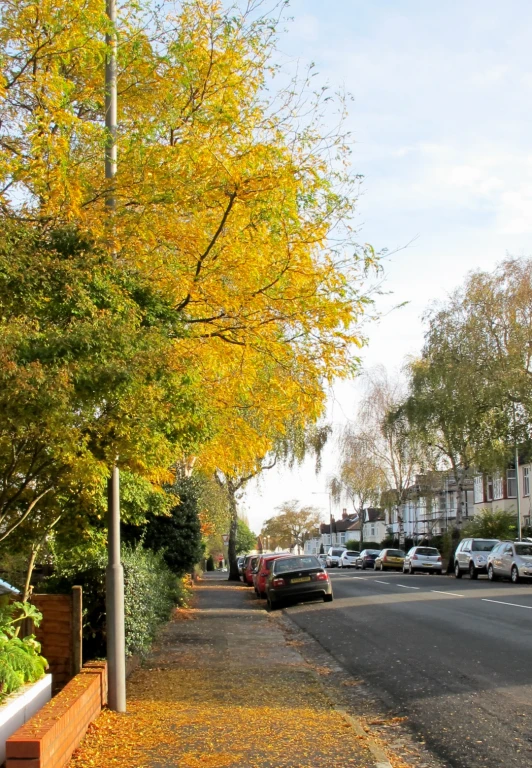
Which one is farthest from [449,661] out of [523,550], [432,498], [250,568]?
[432,498]

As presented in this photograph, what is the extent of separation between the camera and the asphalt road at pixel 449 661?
309 inches

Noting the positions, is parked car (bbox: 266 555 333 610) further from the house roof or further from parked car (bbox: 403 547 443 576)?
the house roof

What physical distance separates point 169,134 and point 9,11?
2.10m

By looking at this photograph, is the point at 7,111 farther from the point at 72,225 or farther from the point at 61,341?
the point at 61,341

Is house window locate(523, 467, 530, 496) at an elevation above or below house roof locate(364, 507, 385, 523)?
above

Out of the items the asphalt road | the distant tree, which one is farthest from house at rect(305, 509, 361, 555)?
the asphalt road

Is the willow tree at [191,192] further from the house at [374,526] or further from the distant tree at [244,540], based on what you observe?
the house at [374,526]

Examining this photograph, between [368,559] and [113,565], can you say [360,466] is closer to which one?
[368,559]

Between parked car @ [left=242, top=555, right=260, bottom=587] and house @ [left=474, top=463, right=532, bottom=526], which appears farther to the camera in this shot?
house @ [left=474, top=463, right=532, bottom=526]

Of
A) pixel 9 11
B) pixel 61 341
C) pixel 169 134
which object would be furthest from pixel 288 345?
pixel 9 11

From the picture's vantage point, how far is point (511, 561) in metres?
32.9

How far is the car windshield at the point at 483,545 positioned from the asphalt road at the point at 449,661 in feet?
48.2

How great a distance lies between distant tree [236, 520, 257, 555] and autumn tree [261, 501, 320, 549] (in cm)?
2822

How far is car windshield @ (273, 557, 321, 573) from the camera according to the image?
82.1 feet
